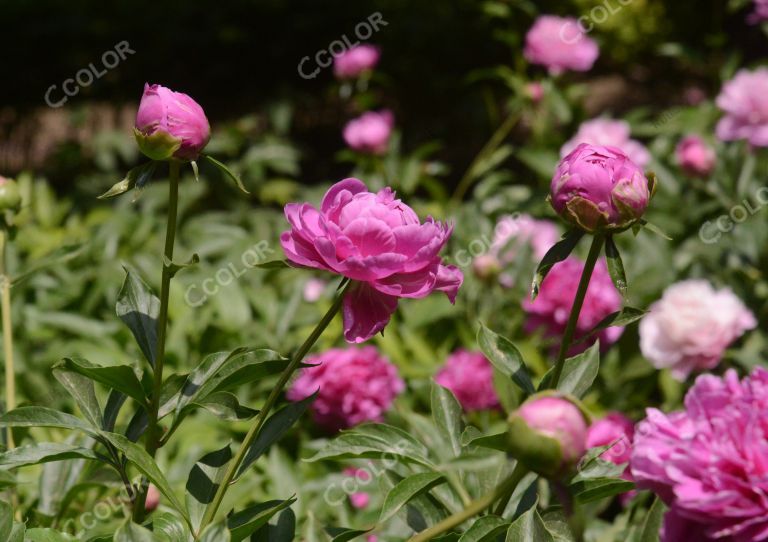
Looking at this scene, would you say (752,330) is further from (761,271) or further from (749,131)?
(749,131)

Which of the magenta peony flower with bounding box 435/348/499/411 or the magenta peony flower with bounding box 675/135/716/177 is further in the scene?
the magenta peony flower with bounding box 675/135/716/177

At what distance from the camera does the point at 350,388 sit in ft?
Result: 5.02

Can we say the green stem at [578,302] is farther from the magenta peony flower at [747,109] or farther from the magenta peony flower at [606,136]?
the magenta peony flower at [606,136]

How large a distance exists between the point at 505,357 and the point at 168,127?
0.35m

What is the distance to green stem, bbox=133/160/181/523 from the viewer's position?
0.76 metres

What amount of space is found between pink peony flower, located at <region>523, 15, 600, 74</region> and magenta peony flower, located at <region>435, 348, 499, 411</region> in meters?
1.14

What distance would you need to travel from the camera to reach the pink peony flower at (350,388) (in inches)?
60.3

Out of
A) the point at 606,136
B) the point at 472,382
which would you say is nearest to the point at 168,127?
the point at 472,382

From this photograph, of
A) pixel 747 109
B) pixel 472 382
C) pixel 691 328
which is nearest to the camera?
pixel 691 328

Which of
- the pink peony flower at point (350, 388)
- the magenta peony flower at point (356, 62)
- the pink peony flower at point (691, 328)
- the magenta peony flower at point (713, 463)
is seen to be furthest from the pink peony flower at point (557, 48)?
the magenta peony flower at point (713, 463)

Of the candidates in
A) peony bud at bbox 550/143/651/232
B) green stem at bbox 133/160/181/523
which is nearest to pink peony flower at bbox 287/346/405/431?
green stem at bbox 133/160/181/523

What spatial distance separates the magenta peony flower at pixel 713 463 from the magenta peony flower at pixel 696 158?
144cm

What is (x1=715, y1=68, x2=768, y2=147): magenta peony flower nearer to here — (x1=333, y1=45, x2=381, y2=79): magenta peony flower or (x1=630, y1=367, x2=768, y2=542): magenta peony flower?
(x1=333, y1=45, x2=381, y2=79): magenta peony flower

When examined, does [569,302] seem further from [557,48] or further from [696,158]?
[557,48]
